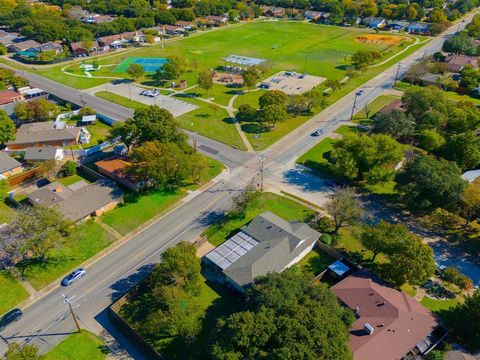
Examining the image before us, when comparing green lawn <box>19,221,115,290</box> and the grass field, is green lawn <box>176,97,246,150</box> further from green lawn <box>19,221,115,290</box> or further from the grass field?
the grass field

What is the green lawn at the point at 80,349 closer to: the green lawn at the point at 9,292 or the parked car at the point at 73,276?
the parked car at the point at 73,276

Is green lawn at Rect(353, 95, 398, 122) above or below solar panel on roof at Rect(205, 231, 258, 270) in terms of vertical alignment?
above

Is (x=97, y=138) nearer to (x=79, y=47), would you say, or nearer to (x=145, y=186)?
(x=145, y=186)

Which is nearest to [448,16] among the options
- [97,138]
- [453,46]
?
[453,46]

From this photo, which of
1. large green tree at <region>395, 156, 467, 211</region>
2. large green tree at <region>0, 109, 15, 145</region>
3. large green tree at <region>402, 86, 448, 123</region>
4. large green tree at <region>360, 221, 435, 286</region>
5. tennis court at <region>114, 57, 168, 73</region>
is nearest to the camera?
large green tree at <region>360, 221, 435, 286</region>

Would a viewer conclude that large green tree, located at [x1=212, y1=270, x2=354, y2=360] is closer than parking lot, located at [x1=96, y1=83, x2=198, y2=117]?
Yes

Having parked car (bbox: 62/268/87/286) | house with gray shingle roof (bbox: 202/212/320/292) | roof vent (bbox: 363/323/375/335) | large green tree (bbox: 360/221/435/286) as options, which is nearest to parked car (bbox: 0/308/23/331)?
parked car (bbox: 62/268/87/286)
